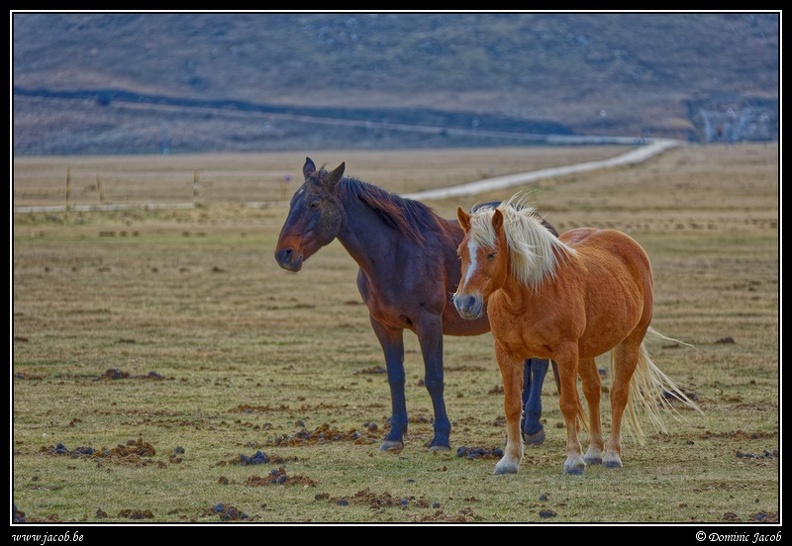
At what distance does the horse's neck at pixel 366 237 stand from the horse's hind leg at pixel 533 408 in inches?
71.6

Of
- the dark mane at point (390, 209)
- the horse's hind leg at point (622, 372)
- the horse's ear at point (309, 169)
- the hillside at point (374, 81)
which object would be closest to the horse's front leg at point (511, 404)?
the horse's hind leg at point (622, 372)

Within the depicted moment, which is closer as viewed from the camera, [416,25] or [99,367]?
[99,367]

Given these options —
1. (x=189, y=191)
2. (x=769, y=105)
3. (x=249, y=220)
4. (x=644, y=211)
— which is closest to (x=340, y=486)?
(x=249, y=220)

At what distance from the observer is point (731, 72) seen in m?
177

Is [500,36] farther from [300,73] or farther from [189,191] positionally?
[189,191]

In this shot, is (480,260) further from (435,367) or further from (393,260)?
(435,367)

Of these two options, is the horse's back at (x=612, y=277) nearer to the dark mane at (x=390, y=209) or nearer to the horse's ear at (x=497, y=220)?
the horse's ear at (x=497, y=220)

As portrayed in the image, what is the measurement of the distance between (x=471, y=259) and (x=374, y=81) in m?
160

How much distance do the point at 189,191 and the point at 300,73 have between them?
115630 millimetres

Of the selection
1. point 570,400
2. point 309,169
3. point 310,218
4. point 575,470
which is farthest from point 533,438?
point 309,169

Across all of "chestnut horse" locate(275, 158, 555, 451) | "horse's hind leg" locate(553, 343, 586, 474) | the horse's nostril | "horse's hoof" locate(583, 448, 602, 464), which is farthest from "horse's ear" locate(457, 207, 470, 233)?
"horse's hoof" locate(583, 448, 602, 464)

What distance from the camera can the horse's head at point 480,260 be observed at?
339 inches

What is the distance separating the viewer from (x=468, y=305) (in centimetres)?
858

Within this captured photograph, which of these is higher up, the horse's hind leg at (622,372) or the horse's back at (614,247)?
the horse's back at (614,247)
